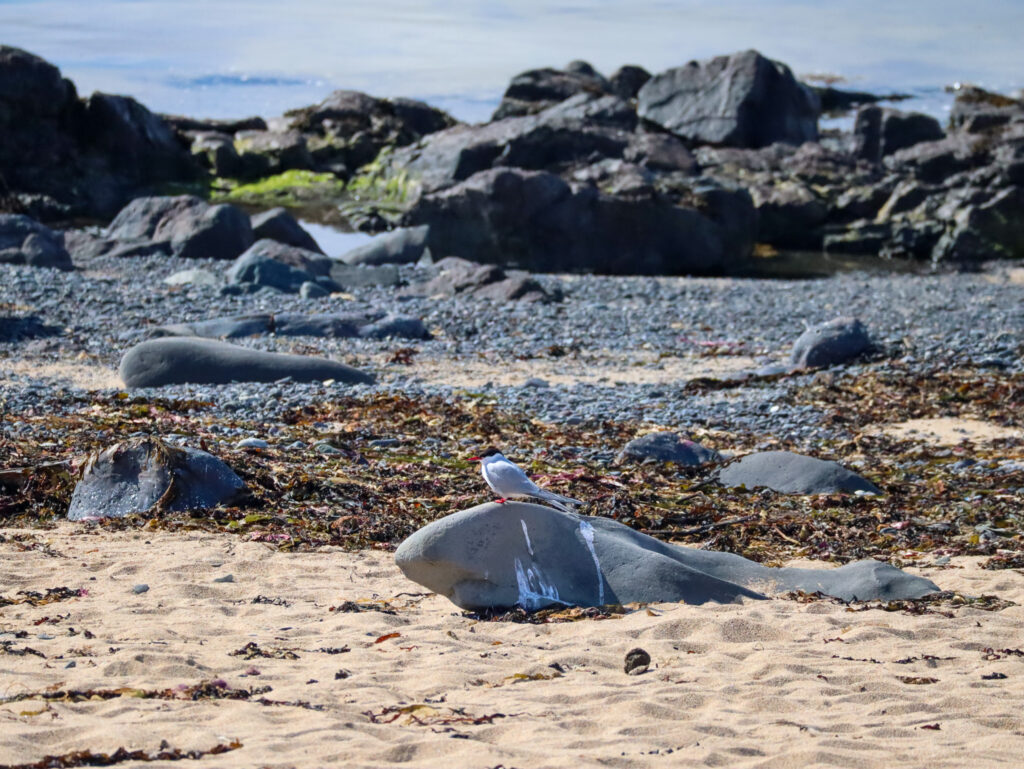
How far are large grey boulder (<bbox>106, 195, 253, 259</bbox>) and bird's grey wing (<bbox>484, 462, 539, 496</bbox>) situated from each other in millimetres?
15812

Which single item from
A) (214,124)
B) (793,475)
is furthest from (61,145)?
(793,475)

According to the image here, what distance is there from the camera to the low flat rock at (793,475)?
723 cm

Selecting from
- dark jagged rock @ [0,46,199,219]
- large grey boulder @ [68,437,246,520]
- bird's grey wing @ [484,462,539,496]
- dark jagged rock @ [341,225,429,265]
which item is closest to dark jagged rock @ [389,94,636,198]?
dark jagged rock @ [341,225,429,265]

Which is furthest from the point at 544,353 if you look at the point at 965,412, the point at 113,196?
the point at 113,196

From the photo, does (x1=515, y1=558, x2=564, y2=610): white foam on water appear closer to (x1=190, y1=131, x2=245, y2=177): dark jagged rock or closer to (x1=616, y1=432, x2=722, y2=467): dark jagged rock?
(x1=616, y1=432, x2=722, y2=467): dark jagged rock

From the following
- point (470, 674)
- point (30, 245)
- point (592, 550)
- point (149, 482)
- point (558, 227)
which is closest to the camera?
point (470, 674)

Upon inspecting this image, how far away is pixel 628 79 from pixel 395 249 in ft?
75.9

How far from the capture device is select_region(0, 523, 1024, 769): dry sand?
3.39 meters

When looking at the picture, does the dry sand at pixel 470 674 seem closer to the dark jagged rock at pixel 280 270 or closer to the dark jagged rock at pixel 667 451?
the dark jagged rock at pixel 667 451

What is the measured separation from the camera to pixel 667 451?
26.1ft

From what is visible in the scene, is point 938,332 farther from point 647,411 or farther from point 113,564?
point 113,564

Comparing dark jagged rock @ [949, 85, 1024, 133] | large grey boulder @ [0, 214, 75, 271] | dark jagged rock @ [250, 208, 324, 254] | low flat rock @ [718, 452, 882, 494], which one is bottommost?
low flat rock @ [718, 452, 882, 494]

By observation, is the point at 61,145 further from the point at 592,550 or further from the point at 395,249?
the point at 592,550

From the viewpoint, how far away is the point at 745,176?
29031 mm
